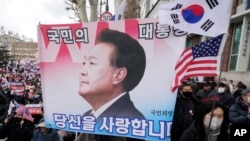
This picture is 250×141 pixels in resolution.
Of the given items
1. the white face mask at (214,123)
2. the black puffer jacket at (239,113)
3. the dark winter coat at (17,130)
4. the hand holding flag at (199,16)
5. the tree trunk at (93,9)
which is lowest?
the dark winter coat at (17,130)

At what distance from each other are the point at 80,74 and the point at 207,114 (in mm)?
1416

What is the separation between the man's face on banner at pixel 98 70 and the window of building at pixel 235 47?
1364 cm

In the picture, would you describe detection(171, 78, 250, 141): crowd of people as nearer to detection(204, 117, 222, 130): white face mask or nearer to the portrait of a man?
detection(204, 117, 222, 130): white face mask

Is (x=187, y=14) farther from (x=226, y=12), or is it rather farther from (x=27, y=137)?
(x=27, y=137)

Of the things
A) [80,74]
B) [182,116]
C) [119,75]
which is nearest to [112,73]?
[119,75]

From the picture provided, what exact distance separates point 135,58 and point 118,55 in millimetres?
189

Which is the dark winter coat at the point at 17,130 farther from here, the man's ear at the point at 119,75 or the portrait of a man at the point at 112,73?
the man's ear at the point at 119,75

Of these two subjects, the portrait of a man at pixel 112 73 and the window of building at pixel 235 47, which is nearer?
the portrait of a man at pixel 112 73

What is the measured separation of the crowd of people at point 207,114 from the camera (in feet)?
10.9

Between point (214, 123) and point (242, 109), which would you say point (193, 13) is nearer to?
point (214, 123)

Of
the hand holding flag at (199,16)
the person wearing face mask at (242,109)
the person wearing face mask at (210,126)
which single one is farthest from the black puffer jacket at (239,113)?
the hand holding flag at (199,16)

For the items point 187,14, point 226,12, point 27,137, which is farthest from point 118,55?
point 27,137

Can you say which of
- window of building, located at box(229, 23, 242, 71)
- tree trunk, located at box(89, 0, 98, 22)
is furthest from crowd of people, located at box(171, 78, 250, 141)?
window of building, located at box(229, 23, 242, 71)

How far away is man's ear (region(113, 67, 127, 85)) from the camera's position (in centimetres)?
370
